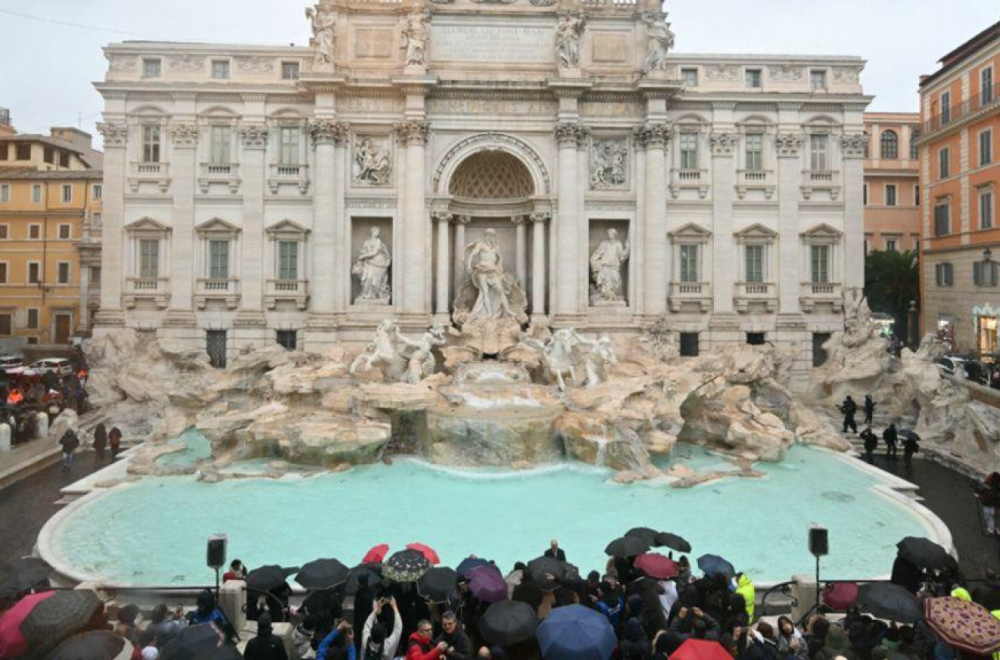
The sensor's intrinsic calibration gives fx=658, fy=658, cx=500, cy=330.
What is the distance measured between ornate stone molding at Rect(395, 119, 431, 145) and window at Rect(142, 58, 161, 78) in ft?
34.6

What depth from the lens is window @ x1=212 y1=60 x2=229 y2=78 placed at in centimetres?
2766

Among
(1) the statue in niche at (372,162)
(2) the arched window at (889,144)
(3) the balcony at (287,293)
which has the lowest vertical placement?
(3) the balcony at (287,293)

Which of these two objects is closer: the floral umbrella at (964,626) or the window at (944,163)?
the floral umbrella at (964,626)

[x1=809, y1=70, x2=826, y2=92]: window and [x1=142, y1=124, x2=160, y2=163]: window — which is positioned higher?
[x1=809, y1=70, x2=826, y2=92]: window

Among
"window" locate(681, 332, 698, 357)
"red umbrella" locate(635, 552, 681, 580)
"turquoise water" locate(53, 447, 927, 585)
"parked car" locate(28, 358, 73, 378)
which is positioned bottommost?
"turquoise water" locate(53, 447, 927, 585)

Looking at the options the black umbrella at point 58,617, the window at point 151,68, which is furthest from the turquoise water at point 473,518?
the window at point 151,68

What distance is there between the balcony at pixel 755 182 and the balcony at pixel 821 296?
14.2 feet

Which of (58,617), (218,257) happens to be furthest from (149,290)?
(58,617)

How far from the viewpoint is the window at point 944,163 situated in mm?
33156

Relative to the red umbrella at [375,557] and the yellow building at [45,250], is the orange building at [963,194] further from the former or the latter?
the yellow building at [45,250]

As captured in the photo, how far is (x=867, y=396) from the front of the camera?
22891 millimetres

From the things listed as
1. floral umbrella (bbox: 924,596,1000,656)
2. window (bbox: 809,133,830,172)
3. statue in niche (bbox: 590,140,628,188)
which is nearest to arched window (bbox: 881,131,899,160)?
window (bbox: 809,133,830,172)

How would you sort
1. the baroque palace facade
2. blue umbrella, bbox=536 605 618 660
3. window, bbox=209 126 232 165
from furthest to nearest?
window, bbox=209 126 232 165
the baroque palace facade
blue umbrella, bbox=536 605 618 660

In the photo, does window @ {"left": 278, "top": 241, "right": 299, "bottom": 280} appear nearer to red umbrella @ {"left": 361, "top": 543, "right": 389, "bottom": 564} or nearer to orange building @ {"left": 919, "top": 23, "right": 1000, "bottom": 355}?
red umbrella @ {"left": 361, "top": 543, "right": 389, "bottom": 564}
